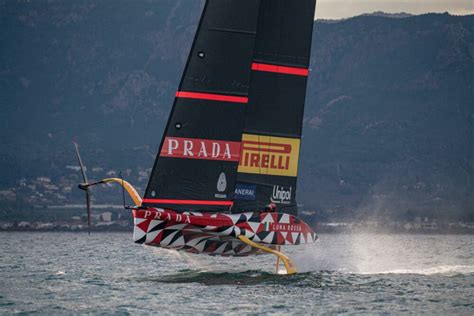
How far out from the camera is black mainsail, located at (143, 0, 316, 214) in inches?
1243

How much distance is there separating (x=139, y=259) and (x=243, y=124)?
1709cm

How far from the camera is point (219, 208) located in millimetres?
32125

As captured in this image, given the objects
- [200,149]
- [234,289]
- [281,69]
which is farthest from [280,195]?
[234,289]

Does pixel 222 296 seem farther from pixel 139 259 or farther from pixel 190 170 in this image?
pixel 139 259

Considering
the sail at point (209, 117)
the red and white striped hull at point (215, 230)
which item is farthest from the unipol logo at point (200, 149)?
the red and white striped hull at point (215, 230)

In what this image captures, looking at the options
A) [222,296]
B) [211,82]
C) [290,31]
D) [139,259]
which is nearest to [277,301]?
[222,296]

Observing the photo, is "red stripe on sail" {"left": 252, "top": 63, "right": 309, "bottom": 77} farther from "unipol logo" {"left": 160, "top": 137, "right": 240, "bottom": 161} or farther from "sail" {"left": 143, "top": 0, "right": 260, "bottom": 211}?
"unipol logo" {"left": 160, "top": 137, "right": 240, "bottom": 161}

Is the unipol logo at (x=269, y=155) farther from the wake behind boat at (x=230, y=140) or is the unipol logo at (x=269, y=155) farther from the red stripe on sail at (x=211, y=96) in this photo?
the red stripe on sail at (x=211, y=96)

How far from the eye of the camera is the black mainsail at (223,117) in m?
31.6

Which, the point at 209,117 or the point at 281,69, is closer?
the point at 209,117

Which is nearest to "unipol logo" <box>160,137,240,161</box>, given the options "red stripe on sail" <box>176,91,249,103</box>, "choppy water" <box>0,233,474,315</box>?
"red stripe on sail" <box>176,91,249,103</box>

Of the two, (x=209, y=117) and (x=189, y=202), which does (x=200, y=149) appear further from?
(x=189, y=202)

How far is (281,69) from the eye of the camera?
34000 mm

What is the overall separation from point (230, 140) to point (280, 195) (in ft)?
9.62
